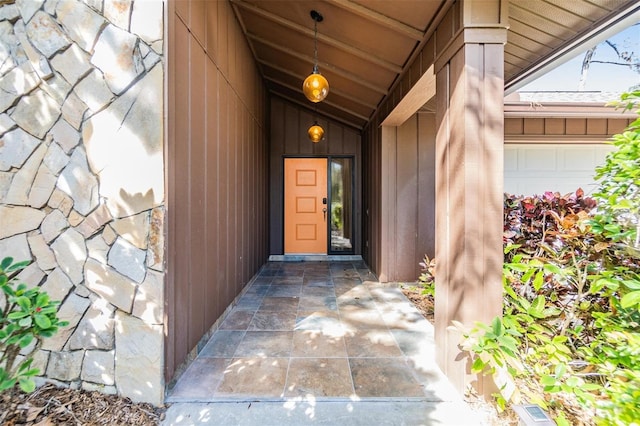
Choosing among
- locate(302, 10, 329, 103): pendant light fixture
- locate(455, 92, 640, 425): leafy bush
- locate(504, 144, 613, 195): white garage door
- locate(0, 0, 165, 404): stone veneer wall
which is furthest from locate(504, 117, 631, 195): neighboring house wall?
locate(0, 0, 165, 404): stone veneer wall

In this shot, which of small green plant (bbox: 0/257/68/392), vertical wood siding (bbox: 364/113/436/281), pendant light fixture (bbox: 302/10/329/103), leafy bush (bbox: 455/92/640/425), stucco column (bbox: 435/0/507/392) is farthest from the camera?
vertical wood siding (bbox: 364/113/436/281)

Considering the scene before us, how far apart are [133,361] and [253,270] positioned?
8.31ft

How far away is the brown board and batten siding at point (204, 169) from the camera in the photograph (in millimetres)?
1729

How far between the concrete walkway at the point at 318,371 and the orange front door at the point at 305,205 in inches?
95.5

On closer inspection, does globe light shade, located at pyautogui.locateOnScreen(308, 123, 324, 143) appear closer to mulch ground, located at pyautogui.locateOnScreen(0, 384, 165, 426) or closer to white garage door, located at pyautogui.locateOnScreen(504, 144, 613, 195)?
white garage door, located at pyautogui.locateOnScreen(504, 144, 613, 195)

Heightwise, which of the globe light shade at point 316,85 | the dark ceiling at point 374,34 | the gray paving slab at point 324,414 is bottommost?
the gray paving slab at point 324,414

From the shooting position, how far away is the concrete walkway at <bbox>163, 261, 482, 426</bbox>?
154 cm

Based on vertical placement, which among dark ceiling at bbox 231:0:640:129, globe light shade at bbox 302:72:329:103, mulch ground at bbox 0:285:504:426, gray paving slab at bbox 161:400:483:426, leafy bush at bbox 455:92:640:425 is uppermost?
dark ceiling at bbox 231:0:640:129

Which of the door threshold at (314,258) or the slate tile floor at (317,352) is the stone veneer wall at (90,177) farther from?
the door threshold at (314,258)

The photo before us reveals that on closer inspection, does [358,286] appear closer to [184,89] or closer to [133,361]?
[133,361]

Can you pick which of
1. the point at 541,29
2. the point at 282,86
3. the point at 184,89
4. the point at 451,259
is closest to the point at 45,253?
the point at 184,89

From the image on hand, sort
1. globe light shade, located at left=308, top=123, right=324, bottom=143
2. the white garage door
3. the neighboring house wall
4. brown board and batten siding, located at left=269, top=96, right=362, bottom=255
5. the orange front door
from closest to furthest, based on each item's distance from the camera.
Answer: the neighboring house wall → the white garage door → globe light shade, located at left=308, top=123, right=324, bottom=143 → brown board and batten siding, located at left=269, top=96, right=362, bottom=255 → the orange front door

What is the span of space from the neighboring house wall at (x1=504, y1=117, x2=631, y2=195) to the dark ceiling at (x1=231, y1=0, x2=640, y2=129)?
1603 mm

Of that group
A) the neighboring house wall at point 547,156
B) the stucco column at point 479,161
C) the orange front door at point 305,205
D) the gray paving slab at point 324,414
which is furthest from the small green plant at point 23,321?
the neighboring house wall at point 547,156
